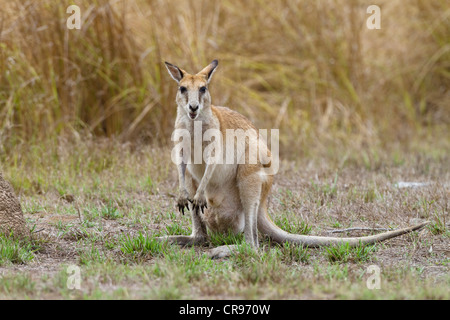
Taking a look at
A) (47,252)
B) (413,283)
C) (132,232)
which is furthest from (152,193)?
(413,283)

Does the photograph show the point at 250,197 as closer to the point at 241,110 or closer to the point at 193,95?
the point at 193,95

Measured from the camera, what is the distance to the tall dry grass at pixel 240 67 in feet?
21.5

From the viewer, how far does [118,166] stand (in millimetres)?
6074

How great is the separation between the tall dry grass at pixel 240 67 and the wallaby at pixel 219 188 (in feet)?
8.41

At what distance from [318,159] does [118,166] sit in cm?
218

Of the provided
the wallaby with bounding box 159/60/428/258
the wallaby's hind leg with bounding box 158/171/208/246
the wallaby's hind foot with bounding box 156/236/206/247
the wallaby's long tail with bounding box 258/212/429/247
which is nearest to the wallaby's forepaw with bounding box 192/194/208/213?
the wallaby with bounding box 159/60/428/258

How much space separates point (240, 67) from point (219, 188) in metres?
4.96

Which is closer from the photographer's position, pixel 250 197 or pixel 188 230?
pixel 250 197

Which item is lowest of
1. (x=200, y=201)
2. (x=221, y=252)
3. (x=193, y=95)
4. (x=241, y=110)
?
(x=221, y=252)

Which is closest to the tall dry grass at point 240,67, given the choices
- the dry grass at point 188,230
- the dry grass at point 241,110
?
the dry grass at point 241,110

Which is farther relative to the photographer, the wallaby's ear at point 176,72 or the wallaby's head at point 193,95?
the wallaby's ear at point 176,72

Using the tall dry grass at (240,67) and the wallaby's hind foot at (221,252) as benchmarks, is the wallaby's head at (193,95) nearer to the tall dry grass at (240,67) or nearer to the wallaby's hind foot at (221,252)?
the wallaby's hind foot at (221,252)

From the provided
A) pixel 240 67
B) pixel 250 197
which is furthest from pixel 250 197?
pixel 240 67

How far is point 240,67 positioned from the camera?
8883mm
